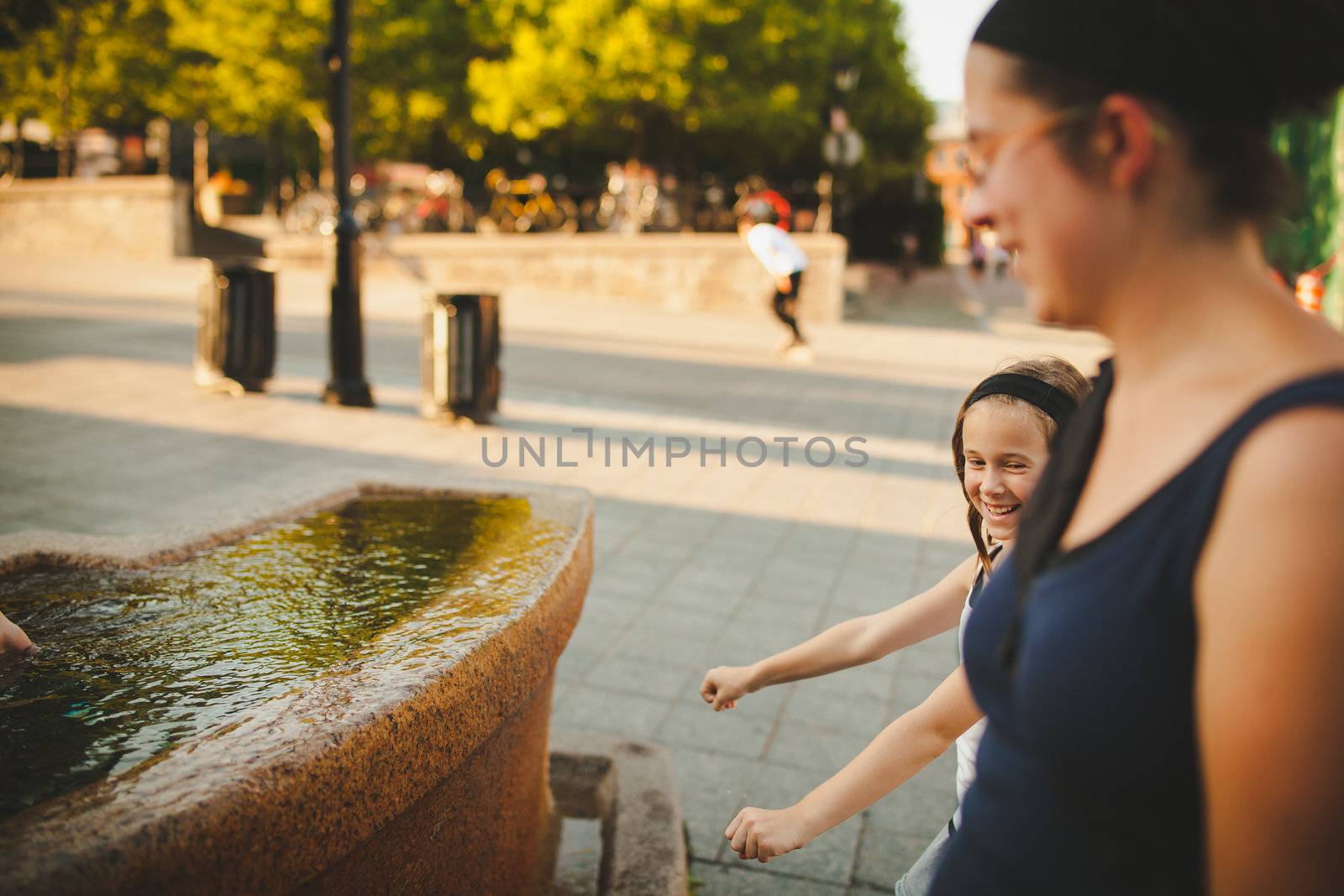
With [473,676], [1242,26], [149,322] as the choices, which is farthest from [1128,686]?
[149,322]

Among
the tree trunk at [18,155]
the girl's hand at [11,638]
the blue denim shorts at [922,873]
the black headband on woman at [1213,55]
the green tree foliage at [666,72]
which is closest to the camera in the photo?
the black headband on woman at [1213,55]

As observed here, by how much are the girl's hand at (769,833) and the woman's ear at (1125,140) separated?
1.03 m

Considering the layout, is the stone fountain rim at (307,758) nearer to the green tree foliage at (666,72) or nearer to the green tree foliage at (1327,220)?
the green tree foliage at (1327,220)

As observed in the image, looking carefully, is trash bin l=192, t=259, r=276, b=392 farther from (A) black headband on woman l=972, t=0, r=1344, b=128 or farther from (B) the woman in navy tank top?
(A) black headband on woman l=972, t=0, r=1344, b=128

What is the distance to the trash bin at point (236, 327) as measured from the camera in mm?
9500

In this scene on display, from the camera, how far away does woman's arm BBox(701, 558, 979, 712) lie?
2033mm

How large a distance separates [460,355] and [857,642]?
7174 millimetres

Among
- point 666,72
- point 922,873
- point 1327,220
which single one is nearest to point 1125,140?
point 922,873

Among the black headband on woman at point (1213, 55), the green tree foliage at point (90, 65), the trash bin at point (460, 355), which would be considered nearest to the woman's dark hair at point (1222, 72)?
the black headband on woman at point (1213, 55)

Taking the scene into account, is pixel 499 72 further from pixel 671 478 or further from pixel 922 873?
pixel 922 873

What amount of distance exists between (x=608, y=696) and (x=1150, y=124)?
147 inches

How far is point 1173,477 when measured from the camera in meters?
0.94

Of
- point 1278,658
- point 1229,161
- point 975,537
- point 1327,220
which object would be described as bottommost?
point 975,537

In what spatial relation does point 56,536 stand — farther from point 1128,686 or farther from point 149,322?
point 149,322
